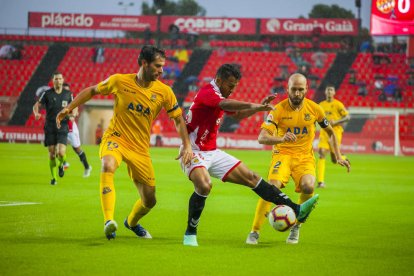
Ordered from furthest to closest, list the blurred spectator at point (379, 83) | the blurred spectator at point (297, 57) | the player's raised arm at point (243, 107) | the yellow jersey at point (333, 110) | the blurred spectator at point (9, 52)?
the blurred spectator at point (9, 52) < the blurred spectator at point (297, 57) < the blurred spectator at point (379, 83) < the yellow jersey at point (333, 110) < the player's raised arm at point (243, 107)

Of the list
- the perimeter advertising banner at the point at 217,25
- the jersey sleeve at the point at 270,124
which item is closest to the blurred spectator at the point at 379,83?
the perimeter advertising banner at the point at 217,25

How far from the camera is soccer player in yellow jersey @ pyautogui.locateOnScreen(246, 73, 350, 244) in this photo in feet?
31.6

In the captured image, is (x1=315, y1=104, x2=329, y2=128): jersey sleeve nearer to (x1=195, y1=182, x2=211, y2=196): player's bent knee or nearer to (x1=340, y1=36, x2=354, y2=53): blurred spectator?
(x1=195, y1=182, x2=211, y2=196): player's bent knee

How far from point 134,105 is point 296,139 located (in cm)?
225

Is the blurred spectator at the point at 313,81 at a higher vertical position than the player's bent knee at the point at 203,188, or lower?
higher

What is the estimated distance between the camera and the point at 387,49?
5059 cm

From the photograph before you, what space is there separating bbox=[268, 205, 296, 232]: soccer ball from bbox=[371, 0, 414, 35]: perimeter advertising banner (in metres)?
18.8

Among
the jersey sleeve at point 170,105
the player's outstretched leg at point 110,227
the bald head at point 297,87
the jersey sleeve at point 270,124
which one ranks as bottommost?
the player's outstretched leg at point 110,227

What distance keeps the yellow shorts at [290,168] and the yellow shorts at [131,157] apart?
1629 millimetres

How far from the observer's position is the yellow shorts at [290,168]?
9.76m

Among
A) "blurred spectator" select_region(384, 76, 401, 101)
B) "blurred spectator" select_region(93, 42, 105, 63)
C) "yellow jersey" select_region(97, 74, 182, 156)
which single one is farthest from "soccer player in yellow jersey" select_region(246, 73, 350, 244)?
"blurred spectator" select_region(93, 42, 105, 63)

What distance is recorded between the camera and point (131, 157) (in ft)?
30.1

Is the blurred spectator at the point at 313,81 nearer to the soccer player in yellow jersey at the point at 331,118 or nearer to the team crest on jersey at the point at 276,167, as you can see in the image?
the soccer player in yellow jersey at the point at 331,118

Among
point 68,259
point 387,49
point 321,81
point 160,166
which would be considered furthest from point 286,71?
point 68,259
